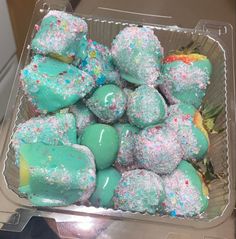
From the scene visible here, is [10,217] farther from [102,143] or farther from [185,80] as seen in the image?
[185,80]

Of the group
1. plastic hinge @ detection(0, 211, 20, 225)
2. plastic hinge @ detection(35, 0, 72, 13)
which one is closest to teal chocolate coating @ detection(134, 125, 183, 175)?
plastic hinge @ detection(0, 211, 20, 225)

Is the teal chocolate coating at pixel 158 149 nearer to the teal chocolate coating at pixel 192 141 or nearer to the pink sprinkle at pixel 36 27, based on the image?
the teal chocolate coating at pixel 192 141

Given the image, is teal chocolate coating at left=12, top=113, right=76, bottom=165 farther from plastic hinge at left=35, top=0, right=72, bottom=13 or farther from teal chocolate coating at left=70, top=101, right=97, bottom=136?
plastic hinge at left=35, top=0, right=72, bottom=13

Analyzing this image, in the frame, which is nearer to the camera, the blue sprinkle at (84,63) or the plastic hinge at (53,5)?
the blue sprinkle at (84,63)

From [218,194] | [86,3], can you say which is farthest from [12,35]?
[218,194]

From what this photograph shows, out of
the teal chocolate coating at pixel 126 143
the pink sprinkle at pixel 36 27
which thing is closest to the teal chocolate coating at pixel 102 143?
the teal chocolate coating at pixel 126 143

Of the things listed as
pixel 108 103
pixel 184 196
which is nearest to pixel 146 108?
pixel 108 103
